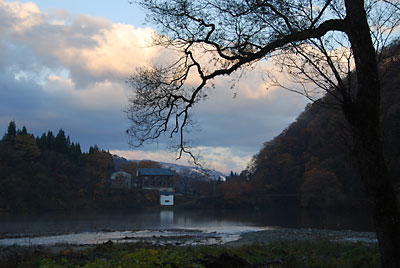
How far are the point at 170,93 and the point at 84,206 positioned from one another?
5845cm

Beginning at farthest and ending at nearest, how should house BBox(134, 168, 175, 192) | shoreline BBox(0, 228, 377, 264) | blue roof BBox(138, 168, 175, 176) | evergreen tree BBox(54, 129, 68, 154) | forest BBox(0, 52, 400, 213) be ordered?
blue roof BBox(138, 168, 175, 176), house BBox(134, 168, 175, 192), evergreen tree BBox(54, 129, 68, 154), forest BBox(0, 52, 400, 213), shoreline BBox(0, 228, 377, 264)

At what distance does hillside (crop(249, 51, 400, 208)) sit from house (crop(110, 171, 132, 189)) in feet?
84.5

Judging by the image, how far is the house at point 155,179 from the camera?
76500 millimetres

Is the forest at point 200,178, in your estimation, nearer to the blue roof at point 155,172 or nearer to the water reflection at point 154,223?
the blue roof at point 155,172

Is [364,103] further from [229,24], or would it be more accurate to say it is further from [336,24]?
[229,24]

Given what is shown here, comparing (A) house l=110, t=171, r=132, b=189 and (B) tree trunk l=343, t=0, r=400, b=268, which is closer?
(B) tree trunk l=343, t=0, r=400, b=268

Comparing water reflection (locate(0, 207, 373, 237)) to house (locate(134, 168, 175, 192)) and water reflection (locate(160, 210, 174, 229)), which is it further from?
house (locate(134, 168, 175, 192))

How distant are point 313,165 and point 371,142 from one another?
2323 inches

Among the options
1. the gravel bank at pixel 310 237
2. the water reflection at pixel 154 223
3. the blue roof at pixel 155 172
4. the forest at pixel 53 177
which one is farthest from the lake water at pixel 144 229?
the blue roof at pixel 155 172

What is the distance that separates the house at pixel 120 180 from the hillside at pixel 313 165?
84.5ft

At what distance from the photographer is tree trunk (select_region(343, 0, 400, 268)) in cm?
490

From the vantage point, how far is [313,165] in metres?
61.4

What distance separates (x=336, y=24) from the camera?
572cm

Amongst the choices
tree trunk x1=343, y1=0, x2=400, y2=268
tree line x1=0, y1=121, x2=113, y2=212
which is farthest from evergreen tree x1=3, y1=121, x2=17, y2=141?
tree trunk x1=343, y1=0, x2=400, y2=268
